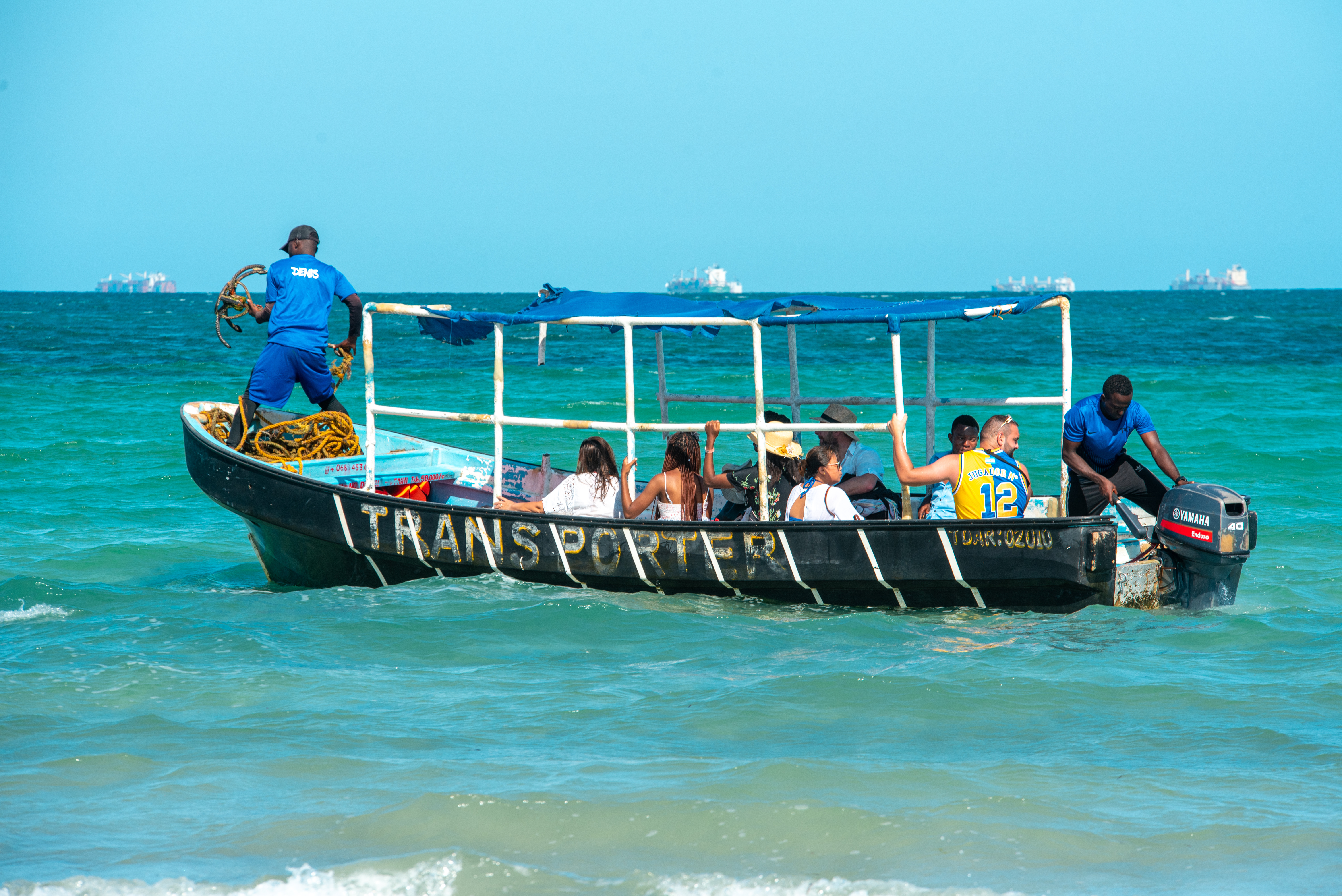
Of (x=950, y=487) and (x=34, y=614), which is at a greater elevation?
(x=950, y=487)

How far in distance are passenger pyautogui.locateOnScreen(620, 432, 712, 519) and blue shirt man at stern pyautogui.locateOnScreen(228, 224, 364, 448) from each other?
2.45m

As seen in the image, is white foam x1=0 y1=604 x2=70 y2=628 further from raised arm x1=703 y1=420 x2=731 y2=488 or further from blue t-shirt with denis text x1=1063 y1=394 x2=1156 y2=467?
blue t-shirt with denis text x1=1063 y1=394 x2=1156 y2=467

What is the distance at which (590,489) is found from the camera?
26.2ft

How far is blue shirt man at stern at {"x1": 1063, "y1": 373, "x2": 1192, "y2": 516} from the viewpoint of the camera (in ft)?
25.9

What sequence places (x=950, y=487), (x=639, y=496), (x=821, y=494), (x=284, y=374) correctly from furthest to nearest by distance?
(x=284, y=374)
(x=950, y=487)
(x=639, y=496)
(x=821, y=494)

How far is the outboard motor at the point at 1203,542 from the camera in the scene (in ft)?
23.2

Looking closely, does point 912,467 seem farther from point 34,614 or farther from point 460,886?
point 34,614

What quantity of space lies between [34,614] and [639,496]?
14.5 ft

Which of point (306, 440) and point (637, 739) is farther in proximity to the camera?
point (306, 440)

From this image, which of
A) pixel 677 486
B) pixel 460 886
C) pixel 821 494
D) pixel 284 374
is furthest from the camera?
pixel 284 374

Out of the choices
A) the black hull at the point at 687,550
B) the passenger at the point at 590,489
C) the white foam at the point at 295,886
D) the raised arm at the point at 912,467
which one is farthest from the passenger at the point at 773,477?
the white foam at the point at 295,886

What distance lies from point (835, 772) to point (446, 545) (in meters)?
3.50

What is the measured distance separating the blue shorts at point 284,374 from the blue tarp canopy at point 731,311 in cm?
88

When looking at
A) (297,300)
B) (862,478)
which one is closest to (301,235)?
(297,300)
